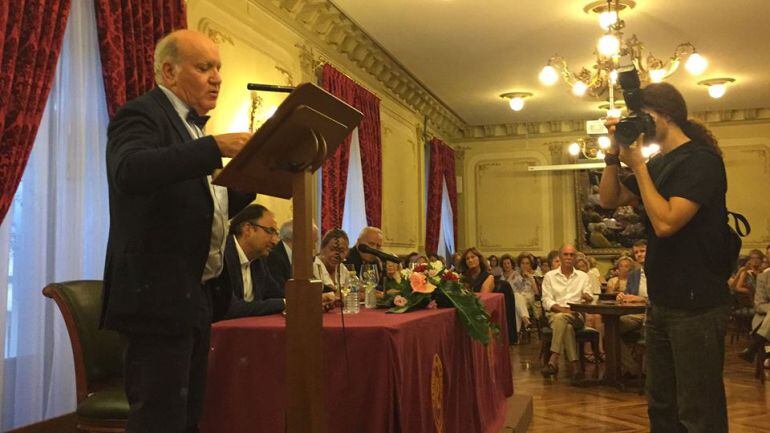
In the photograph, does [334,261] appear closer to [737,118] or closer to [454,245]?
[454,245]

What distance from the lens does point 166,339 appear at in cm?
155

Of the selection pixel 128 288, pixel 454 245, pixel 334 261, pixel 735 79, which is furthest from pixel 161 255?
pixel 454 245

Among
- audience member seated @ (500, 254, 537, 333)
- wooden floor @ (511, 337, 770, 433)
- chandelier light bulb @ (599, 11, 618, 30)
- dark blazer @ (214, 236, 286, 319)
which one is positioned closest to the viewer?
dark blazer @ (214, 236, 286, 319)

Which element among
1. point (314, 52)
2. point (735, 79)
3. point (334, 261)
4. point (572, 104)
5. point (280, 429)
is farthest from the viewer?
point (572, 104)

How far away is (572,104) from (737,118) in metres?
2.76

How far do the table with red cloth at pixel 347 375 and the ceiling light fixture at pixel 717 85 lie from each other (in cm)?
763

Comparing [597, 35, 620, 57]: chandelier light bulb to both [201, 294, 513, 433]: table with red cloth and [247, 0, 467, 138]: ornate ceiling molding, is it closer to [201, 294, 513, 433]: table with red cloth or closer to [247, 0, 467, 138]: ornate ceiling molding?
[247, 0, 467, 138]: ornate ceiling molding

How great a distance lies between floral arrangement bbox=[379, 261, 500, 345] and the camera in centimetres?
287

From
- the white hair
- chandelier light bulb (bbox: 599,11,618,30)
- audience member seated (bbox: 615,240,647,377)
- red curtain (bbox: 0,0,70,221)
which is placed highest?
chandelier light bulb (bbox: 599,11,618,30)

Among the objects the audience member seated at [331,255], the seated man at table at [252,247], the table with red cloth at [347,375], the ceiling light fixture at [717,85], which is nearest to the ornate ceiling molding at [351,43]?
the audience member seated at [331,255]

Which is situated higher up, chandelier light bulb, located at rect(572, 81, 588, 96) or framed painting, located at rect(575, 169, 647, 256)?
chandelier light bulb, located at rect(572, 81, 588, 96)

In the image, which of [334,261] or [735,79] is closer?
[334,261]

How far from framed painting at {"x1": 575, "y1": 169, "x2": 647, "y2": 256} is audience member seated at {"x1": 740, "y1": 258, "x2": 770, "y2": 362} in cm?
462

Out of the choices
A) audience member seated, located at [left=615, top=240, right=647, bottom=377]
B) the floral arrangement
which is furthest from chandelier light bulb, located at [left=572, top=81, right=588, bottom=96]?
the floral arrangement
